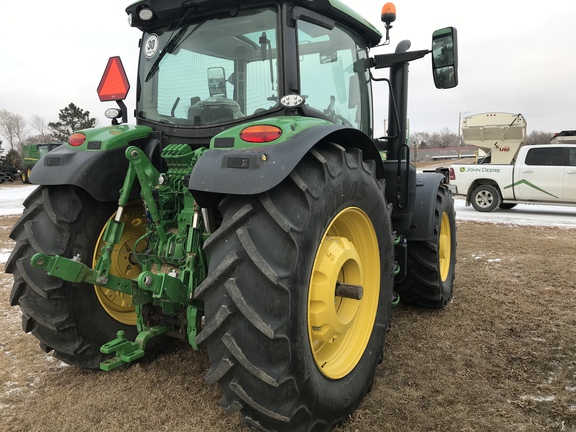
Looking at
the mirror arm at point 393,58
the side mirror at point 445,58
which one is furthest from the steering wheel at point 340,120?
the side mirror at point 445,58

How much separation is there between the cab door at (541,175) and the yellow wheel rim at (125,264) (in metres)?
10.9

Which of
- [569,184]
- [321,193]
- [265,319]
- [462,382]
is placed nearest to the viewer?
[265,319]

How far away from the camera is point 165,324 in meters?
2.63

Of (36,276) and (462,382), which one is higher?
(36,276)

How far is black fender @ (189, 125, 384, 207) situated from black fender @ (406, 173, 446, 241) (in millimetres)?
2009

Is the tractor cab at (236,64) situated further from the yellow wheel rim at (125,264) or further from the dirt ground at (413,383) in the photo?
the dirt ground at (413,383)

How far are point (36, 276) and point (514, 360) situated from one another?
3170 mm

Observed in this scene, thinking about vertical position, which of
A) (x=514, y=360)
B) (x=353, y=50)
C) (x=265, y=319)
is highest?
(x=353, y=50)

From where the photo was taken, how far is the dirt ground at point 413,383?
2303 mm

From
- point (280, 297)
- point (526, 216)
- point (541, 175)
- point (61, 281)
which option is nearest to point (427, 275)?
point (280, 297)

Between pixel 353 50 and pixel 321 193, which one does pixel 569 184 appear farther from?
pixel 321 193

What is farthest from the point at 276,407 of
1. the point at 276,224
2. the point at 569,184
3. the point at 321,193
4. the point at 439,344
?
the point at 569,184

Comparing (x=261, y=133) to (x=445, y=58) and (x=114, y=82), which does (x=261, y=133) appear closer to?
(x=114, y=82)

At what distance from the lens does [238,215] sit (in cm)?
189
